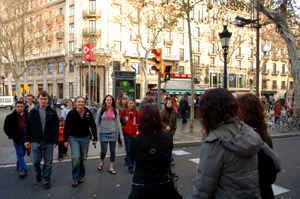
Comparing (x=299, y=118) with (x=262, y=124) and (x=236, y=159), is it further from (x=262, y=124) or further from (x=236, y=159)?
(x=236, y=159)

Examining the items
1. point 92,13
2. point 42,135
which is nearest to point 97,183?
point 42,135

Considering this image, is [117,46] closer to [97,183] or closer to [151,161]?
[97,183]

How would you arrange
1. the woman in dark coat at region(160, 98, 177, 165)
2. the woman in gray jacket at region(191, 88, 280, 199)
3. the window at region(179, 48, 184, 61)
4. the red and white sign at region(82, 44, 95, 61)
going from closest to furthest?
the woman in gray jacket at region(191, 88, 280, 199) < the woman in dark coat at region(160, 98, 177, 165) < the red and white sign at region(82, 44, 95, 61) < the window at region(179, 48, 184, 61)

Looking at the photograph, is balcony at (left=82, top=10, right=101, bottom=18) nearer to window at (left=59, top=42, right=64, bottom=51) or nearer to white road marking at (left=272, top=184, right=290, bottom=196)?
window at (left=59, top=42, right=64, bottom=51)

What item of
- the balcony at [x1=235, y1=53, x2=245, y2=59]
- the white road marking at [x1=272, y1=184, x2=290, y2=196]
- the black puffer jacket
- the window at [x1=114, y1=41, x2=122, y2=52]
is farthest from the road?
the balcony at [x1=235, y1=53, x2=245, y2=59]

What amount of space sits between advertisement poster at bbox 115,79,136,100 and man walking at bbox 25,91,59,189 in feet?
27.9

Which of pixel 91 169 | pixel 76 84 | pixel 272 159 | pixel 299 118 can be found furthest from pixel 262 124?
pixel 76 84

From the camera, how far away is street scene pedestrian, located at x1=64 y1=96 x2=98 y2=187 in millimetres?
4500

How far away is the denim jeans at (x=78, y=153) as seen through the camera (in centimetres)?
447

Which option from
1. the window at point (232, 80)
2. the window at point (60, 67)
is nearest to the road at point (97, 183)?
the window at point (60, 67)

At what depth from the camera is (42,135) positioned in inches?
177

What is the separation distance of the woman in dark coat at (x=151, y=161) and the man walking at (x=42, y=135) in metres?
2.63

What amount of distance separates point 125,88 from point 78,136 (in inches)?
356

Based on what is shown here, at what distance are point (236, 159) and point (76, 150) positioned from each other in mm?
3569
